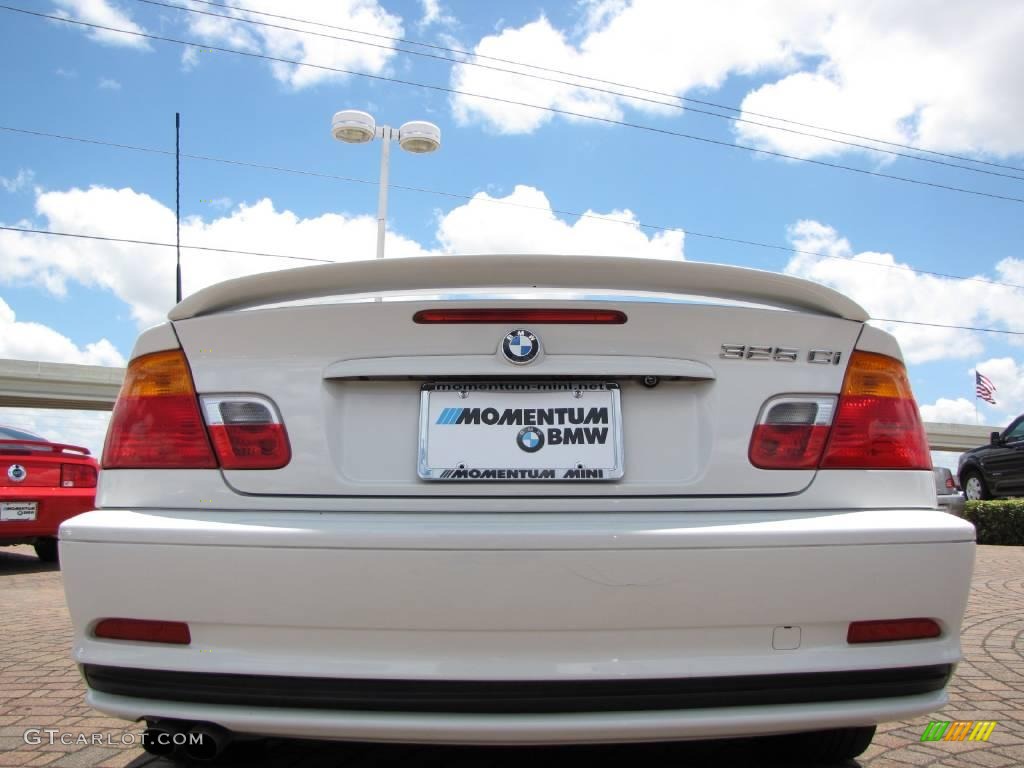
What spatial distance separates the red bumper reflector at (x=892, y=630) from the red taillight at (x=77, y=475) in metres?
7.15

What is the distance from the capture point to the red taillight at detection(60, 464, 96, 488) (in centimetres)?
718

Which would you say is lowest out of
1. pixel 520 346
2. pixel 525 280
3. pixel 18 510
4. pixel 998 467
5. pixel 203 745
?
pixel 998 467

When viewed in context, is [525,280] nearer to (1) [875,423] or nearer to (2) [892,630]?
(1) [875,423]

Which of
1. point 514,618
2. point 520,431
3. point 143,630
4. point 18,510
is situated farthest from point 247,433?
point 18,510

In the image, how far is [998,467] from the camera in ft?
45.8

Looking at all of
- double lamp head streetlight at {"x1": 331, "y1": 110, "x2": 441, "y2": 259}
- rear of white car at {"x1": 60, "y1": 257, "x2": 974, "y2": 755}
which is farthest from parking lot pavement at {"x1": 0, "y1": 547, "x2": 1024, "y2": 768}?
double lamp head streetlight at {"x1": 331, "y1": 110, "x2": 441, "y2": 259}

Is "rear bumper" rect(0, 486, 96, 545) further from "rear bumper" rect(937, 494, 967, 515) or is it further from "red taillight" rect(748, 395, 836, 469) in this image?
"rear bumper" rect(937, 494, 967, 515)

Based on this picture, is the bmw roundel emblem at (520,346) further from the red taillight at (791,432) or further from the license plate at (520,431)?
the red taillight at (791,432)

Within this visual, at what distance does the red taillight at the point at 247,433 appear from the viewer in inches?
71.1

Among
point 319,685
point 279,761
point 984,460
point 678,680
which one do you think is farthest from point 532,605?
point 984,460

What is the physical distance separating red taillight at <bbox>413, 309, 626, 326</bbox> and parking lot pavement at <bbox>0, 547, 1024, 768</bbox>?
2.55 ft

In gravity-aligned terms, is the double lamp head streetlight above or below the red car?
above

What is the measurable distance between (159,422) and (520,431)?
828 mm

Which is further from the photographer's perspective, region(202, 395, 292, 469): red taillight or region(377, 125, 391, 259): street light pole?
region(377, 125, 391, 259): street light pole
